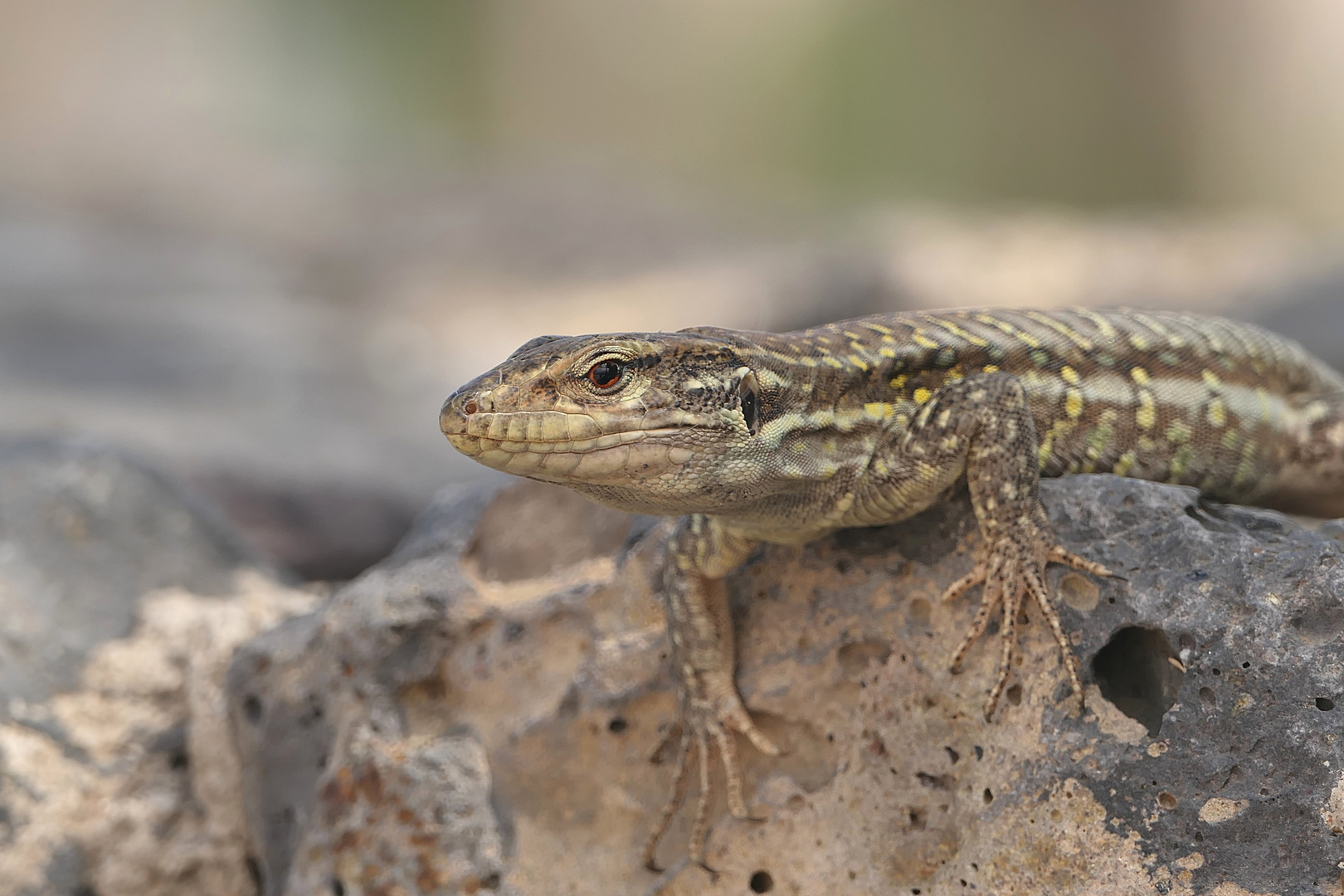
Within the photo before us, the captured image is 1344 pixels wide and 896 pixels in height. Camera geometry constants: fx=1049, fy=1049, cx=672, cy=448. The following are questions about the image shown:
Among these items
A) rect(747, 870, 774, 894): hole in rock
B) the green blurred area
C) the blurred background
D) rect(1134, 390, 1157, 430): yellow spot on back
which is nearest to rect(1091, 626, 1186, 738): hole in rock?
rect(1134, 390, 1157, 430): yellow spot on back

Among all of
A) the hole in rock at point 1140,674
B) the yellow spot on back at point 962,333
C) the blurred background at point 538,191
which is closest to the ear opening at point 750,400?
the yellow spot on back at point 962,333

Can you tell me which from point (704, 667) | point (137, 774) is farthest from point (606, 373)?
point (137, 774)

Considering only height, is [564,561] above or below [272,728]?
above

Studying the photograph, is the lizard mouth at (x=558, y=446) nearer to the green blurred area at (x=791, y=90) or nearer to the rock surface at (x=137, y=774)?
the rock surface at (x=137, y=774)

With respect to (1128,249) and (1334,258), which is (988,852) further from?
(1128,249)

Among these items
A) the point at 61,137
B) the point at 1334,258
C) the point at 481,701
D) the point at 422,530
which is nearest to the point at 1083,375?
the point at 481,701

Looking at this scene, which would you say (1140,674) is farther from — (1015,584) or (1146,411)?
(1146,411)

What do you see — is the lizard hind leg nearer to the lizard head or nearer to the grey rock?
the lizard head
